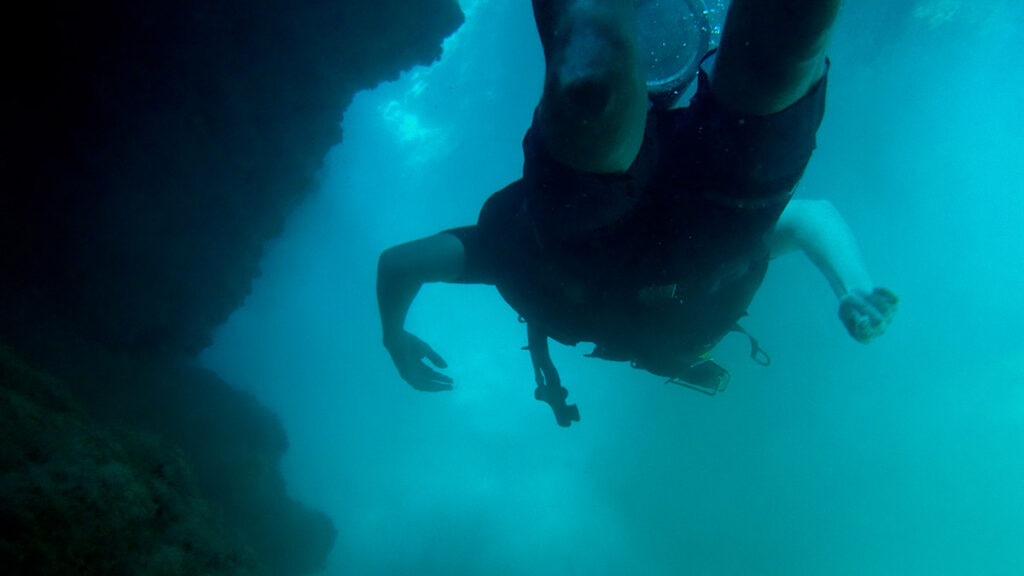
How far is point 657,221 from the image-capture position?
5.86 ft

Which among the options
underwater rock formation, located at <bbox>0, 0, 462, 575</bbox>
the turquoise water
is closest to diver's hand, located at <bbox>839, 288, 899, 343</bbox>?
underwater rock formation, located at <bbox>0, 0, 462, 575</bbox>

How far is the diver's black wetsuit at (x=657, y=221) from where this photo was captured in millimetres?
1501

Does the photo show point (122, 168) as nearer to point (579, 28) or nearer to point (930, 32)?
point (579, 28)

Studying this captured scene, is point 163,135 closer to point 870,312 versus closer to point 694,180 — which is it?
point 694,180

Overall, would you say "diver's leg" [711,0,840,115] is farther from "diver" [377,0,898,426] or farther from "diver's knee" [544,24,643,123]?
"diver's knee" [544,24,643,123]

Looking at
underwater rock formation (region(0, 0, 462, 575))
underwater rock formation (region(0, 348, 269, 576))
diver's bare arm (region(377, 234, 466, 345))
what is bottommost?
underwater rock formation (region(0, 348, 269, 576))

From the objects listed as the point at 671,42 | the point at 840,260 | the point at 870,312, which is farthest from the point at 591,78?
the point at 840,260

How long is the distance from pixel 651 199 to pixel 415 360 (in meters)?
2.49

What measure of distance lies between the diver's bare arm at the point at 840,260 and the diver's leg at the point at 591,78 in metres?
2.05

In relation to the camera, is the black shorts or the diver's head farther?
the diver's head

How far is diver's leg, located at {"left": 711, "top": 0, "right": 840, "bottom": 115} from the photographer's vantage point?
3.73 ft

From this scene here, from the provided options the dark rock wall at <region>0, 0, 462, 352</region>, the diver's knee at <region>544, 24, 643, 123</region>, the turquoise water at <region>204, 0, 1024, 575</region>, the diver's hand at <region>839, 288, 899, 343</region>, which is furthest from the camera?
the turquoise water at <region>204, 0, 1024, 575</region>

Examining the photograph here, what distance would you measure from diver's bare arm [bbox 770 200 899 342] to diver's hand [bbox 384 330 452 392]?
2612 millimetres

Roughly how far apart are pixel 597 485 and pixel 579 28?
105 feet
